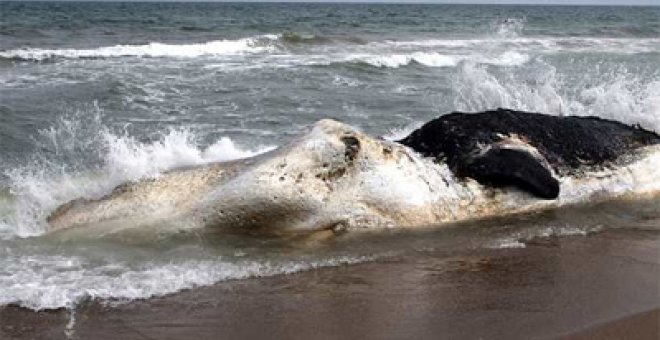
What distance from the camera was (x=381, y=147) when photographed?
637cm

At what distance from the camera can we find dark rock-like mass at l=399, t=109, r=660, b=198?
653 cm

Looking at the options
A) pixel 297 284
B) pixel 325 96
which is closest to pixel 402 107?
pixel 325 96

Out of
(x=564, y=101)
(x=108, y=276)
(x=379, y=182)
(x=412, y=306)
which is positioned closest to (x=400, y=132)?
(x=564, y=101)

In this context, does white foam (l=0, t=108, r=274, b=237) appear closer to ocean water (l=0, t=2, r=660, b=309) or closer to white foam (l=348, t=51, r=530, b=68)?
ocean water (l=0, t=2, r=660, b=309)

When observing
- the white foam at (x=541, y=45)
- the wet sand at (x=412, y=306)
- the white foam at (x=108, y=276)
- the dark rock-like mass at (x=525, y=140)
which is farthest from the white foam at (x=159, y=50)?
the wet sand at (x=412, y=306)

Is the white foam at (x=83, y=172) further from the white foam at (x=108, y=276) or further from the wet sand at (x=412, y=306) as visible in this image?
the wet sand at (x=412, y=306)

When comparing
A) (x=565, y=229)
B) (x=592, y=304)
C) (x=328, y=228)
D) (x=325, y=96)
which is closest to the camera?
(x=592, y=304)

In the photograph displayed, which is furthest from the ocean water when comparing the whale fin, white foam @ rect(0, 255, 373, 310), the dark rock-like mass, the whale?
the dark rock-like mass

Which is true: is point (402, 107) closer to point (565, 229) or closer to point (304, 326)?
point (565, 229)

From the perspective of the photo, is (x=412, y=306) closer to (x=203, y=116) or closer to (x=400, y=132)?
(x=400, y=132)

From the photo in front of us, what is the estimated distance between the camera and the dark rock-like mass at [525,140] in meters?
6.53

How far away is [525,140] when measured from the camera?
6855mm

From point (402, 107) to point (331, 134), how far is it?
7.07m

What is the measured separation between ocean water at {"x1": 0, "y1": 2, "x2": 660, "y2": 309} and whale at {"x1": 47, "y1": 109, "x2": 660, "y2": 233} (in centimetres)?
19
